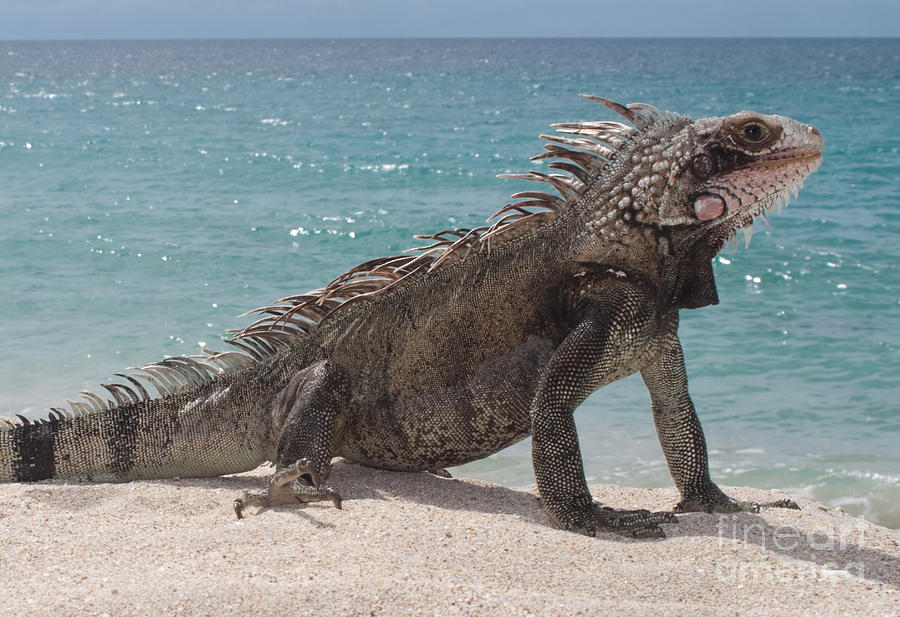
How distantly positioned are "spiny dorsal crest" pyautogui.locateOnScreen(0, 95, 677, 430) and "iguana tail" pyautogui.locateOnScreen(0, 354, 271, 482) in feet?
0.10

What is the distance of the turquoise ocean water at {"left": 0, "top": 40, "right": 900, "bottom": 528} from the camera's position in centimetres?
860

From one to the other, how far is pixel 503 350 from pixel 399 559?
1398 millimetres

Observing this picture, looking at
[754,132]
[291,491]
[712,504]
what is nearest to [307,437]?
[291,491]

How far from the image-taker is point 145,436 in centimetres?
555

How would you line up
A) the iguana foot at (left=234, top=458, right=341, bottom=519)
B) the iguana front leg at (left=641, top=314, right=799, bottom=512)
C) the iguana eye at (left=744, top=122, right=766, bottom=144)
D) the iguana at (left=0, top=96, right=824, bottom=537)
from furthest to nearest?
the iguana front leg at (left=641, top=314, right=799, bottom=512)
the iguana foot at (left=234, top=458, right=341, bottom=519)
the iguana at (left=0, top=96, right=824, bottom=537)
the iguana eye at (left=744, top=122, right=766, bottom=144)

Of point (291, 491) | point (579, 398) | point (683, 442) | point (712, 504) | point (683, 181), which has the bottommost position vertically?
point (712, 504)

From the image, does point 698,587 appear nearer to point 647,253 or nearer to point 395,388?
point 647,253

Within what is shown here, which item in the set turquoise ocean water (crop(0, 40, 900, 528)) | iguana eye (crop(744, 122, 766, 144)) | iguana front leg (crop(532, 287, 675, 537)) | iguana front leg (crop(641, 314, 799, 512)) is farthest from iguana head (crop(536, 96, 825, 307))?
turquoise ocean water (crop(0, 40, 900, 528))

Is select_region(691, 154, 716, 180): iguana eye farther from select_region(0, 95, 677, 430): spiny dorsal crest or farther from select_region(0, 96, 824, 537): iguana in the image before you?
select_region(0, 95, 677, 430): spiny dorsal crest

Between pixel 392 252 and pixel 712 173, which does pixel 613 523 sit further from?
pixel 392 252

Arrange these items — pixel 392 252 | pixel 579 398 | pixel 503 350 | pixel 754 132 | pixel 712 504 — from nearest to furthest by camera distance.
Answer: pixel 754 132 → pixel 579 398 → pixel 503 350 → pixel 712 504 → pixel 392 252

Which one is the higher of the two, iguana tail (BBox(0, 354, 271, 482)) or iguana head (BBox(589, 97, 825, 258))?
iguana head (BBox(589, 97, 825, 258))

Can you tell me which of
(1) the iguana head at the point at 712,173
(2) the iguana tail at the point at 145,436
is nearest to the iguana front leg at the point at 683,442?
(1) the iguana head at the point at 712,173

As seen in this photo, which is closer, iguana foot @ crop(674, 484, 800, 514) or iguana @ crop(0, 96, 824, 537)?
iguana @ crop(0, 96, 824, 537)
